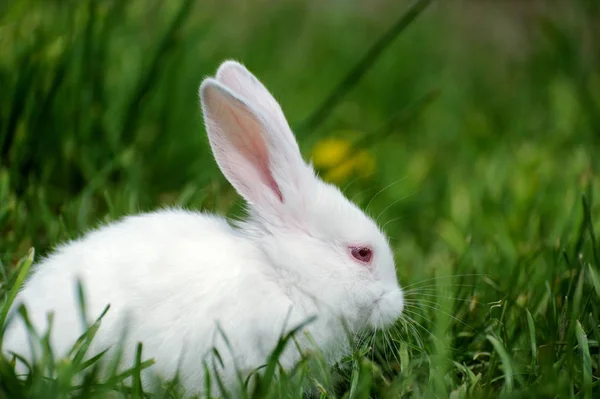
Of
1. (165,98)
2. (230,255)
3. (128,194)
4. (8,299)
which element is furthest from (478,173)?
(8,299)

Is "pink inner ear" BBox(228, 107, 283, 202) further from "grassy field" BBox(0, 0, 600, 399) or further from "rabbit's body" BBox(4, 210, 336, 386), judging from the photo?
"grassy field" BBox(0, 0, 600, 399)

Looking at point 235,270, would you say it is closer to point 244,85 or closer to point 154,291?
point 154,291

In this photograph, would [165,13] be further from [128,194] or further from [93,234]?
[93,234]

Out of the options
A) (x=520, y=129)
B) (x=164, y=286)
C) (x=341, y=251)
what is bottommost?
(x=164, y=286)

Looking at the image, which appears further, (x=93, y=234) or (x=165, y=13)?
(x=165, y=13)

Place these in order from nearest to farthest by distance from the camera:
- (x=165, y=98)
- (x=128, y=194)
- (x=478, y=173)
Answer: (x=128, y=194)
(x=165, y=98)
(x=478, y=173)

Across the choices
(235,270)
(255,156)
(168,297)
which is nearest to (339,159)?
(255,156)

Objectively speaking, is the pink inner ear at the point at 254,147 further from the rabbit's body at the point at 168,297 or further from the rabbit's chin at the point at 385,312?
the rabbit's chin at the point at 385,312

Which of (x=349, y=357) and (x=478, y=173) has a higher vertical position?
(x=478, y=173)
